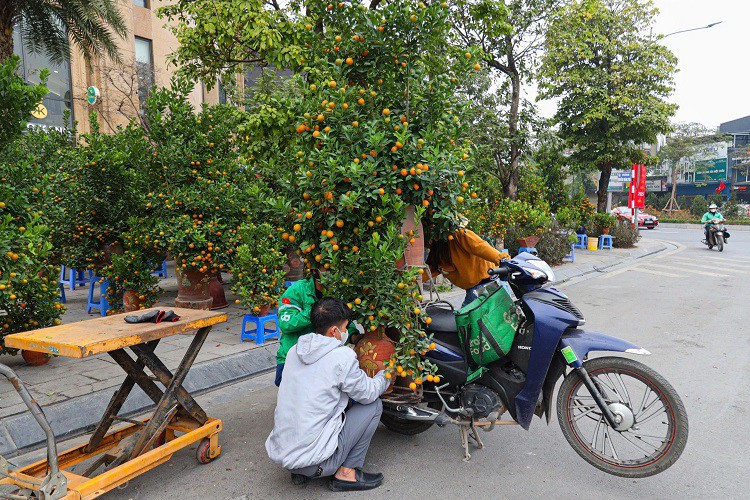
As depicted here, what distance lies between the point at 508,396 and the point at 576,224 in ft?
43.7

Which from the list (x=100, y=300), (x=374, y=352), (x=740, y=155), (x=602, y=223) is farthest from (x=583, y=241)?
(x=740, y=155)

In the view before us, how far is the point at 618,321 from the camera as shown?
7281 mm

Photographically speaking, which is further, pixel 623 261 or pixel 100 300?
pixel 623 261

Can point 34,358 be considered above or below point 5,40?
below

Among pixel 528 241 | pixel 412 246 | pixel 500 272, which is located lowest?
pixel 528 241

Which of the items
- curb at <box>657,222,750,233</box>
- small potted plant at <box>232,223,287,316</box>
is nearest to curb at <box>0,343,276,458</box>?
small potted plant at <box>232,223,287,316</box>

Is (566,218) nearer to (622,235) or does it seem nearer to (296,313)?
(622,235)

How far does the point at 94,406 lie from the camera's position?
420 cm

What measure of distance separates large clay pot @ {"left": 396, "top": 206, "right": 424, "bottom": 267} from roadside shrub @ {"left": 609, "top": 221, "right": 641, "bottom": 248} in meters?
15.9

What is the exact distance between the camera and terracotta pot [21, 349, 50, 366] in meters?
5.00

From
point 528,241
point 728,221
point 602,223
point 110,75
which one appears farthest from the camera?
point 728,221

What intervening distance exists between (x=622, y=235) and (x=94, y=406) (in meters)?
17.0

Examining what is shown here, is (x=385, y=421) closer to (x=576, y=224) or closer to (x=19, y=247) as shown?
(x=19, y=247)

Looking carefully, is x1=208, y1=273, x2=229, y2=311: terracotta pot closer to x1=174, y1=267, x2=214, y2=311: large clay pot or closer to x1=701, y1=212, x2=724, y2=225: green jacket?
x1=174, y1=267, x2=214, y2=311: large clay pot
